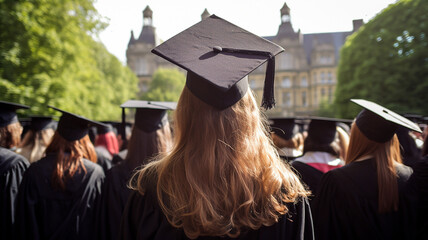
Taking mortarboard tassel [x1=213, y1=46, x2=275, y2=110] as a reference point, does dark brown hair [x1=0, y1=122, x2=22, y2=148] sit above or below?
below

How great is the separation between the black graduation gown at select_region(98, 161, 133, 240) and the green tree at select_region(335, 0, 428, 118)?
52.4 feet

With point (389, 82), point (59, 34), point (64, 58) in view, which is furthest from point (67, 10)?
point (389, 82)

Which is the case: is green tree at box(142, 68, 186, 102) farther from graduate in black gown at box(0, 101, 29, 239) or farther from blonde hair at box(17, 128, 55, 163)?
graduate in black gown at box(0, 101, 29, 239)

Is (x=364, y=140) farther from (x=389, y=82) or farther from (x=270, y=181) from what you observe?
(x=389, y=82)

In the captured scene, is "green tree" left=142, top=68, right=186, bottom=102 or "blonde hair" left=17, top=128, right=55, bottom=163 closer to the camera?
"blonde hair" left=17, top=128, right=55, bottom=163

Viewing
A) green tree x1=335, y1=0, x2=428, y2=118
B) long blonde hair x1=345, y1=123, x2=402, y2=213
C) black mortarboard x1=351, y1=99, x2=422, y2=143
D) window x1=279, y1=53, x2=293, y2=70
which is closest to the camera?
long blonde hair x1=345, y1=123, x2=402, y2=213

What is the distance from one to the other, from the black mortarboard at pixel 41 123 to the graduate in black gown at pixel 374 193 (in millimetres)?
3913

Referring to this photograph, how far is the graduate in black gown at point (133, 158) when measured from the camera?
2926 millimetres

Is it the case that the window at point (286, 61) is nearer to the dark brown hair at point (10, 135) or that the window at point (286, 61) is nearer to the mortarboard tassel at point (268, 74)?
the dark brown hair at point (10, 135)

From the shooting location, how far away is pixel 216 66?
1.39 metres

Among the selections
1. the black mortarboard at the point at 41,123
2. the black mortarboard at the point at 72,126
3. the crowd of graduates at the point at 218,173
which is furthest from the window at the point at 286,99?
the black mortarboard at the point at 72,126

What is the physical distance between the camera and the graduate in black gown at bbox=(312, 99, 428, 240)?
2.31 metres

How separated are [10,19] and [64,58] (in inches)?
87.1

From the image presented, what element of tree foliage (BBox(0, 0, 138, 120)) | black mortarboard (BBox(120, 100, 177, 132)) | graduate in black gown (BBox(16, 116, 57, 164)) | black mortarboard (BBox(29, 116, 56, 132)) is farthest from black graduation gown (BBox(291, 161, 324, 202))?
tree foliage (BBox(0, 0, 138, 120))
